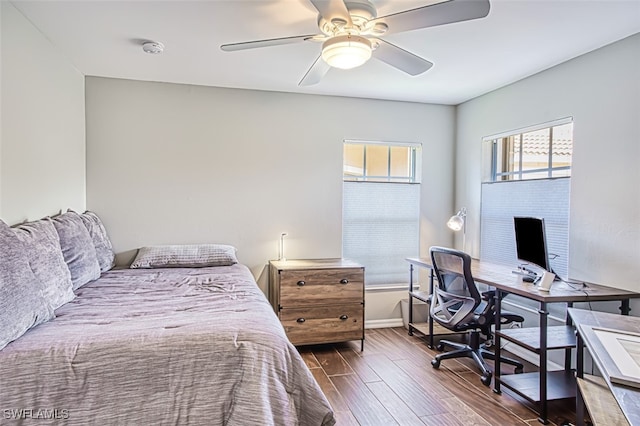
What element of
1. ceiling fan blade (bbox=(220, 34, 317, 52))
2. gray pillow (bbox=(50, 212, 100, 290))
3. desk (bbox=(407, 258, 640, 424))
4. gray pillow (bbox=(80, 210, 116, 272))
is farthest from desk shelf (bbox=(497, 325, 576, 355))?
gray pillow (bbox=(80, 210, 116, 272))

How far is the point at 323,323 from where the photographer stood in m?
3.62

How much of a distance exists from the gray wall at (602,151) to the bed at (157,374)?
2.27 meters

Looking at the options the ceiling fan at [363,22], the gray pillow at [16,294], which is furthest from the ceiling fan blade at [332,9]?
the gray pillow at [16,294]

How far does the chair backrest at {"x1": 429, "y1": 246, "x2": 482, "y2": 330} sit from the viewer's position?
9.97 feet

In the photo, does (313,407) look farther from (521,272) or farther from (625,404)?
(521,272)

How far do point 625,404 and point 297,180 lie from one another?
129 inches

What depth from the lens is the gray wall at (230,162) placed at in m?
3.69

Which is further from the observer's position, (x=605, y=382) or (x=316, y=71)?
(x=316, y=71)

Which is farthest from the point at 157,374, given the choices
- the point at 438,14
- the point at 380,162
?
the point at 380,162

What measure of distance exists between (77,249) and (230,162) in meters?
1.62

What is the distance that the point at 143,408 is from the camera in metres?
1.61

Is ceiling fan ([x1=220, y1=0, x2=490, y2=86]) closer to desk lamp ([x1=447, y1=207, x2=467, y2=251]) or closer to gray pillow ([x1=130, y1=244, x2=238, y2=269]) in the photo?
gray pillow ([x1=130, y1=244, x2=238, y2=269])

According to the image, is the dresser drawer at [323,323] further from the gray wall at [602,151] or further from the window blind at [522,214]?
the gray wall at [602,151]

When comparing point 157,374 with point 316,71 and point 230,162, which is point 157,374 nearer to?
point 316,71
